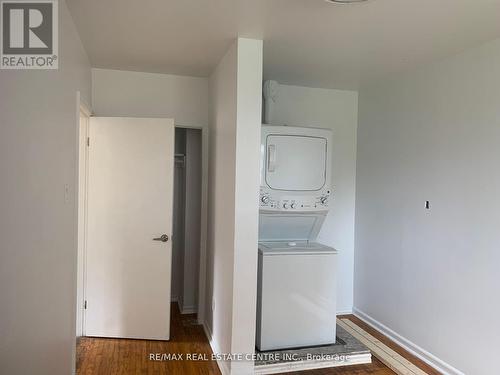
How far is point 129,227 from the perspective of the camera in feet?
11.1

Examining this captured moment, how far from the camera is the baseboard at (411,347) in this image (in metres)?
2.82

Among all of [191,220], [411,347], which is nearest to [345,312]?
[411,347]

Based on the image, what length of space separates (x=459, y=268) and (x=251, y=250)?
4.92ft

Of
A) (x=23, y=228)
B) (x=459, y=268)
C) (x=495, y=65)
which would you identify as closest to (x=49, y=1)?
(x=23, y=228)

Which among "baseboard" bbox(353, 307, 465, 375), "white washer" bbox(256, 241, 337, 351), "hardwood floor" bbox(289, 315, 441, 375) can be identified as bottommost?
"hardwood floor" bbox(289, 315, 441, 375)

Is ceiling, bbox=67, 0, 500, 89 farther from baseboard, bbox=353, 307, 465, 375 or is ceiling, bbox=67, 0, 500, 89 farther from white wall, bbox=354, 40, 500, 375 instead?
baseboard, bbox=353, 307, 465, 375

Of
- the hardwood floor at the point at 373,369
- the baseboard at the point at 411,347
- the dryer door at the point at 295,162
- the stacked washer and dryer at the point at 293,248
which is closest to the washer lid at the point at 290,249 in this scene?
the stacked washer and dryer at the point at 293,248

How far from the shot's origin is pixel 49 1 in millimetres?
1938

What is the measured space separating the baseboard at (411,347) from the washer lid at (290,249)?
993 mm

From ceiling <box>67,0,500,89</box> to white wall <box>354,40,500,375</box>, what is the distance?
1.06 ft

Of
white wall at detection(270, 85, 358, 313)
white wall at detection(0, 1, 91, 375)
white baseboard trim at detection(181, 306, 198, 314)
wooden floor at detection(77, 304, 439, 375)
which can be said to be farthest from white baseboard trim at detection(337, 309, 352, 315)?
white wall at detection(0, 1, 91, 375)

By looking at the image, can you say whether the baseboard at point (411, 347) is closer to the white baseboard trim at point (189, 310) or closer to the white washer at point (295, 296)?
the white washer at point (295, 296)

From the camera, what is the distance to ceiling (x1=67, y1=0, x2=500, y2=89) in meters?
2.12

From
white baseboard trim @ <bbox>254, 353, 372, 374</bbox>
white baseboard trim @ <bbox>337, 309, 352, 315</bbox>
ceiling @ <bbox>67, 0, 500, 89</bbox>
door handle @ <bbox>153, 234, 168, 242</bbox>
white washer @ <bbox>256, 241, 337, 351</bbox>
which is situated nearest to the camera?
ceiling @ <bbox>67, 0, 500, 89</bbox>
